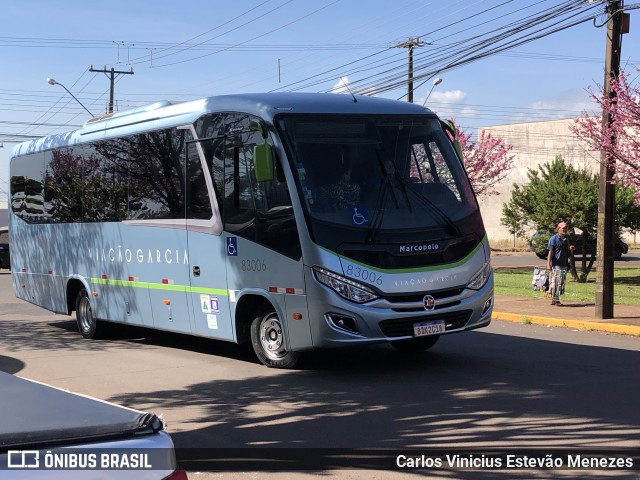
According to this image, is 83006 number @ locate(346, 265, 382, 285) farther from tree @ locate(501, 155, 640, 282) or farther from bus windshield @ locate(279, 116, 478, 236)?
tree @ locate(501, 155, 640, 282)

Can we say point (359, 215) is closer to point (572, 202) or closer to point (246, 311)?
point (246, 311)

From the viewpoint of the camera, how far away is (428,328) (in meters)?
9.89

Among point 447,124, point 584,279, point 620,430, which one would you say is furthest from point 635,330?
point 584,279

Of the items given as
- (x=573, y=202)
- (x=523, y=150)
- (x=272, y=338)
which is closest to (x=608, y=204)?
(x=272, y=338)

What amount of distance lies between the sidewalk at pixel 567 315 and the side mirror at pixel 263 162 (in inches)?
302

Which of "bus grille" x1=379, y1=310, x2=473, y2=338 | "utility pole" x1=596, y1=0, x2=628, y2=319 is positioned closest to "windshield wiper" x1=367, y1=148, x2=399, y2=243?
"bus grille" x1=379, y1=310, x2=473, y2=338

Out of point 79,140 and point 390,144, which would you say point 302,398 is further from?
point 79,140

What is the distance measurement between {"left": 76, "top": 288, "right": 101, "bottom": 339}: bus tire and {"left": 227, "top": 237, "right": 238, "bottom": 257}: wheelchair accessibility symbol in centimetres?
445

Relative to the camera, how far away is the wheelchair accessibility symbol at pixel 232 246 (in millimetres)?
10656

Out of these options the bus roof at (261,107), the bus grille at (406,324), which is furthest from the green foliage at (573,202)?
the bus grille at (406,324)

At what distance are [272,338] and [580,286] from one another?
55.1 ft

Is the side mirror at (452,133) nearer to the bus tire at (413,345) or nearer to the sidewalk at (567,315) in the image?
the bus tire at (413,345)

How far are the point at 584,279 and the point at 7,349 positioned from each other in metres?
19.4

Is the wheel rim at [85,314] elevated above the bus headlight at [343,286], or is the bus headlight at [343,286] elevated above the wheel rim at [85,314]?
the bus headlight at [343,286]
